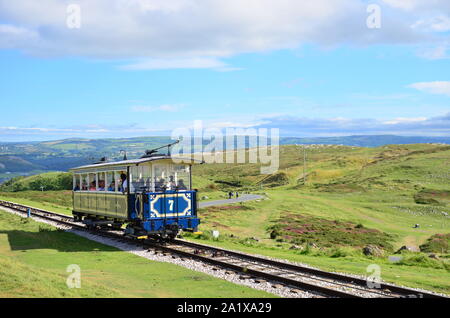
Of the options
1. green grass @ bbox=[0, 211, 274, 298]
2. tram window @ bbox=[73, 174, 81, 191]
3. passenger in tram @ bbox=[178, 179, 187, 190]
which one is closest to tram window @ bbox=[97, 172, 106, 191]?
green grass @ bbox=[0, 211, 274, 298]

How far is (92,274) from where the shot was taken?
17109 millimetres

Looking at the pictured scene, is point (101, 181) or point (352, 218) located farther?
point (352, 218)

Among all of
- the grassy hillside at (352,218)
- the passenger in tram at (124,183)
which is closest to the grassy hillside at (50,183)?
the grassy hillside at (352,218)

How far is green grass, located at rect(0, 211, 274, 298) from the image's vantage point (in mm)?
13172

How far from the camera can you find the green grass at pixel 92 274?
13.2 m

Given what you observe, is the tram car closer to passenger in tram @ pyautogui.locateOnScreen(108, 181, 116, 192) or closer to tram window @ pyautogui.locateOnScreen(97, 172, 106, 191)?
passenger in tram @ pyautogui.locateOnScreen(108, 181, 116, 192)

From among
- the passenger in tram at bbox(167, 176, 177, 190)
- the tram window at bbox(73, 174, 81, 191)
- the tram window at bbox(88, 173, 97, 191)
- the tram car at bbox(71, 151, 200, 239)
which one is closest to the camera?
the tram car at bbox(71, 151, 200, 239)

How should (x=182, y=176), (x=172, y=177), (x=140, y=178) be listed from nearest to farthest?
1. (x=140, y=178)
2. (x=172, y=177)
3. (x=182, y=176)

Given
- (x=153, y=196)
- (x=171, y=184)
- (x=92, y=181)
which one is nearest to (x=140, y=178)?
(x=153, y=196)

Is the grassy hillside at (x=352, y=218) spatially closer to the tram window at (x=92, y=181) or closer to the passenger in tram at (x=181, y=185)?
the passenger in tram at (x=181, y=185)

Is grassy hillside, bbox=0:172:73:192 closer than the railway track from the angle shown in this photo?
No

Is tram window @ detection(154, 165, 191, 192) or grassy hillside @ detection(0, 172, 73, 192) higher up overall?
tram window @ detection(154, 165, 191, 192)

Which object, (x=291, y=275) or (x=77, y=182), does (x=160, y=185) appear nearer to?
(x=291, y=275)
